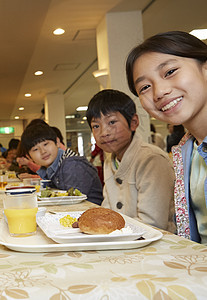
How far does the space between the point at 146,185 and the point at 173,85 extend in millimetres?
574

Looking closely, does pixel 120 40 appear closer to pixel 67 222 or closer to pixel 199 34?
pixel 199 34

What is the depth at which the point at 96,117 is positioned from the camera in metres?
1.82

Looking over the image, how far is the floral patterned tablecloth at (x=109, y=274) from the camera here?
46 cm

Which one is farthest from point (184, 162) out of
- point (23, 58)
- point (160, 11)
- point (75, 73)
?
point (75, 73)

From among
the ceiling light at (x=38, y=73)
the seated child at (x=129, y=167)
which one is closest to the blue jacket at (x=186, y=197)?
the seated child at (x=129, y=167)

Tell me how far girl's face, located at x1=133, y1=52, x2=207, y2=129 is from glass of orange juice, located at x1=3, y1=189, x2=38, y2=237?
465mm

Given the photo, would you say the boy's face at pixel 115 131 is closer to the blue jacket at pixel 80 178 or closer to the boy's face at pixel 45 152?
the blue jacket at pixel 80 178

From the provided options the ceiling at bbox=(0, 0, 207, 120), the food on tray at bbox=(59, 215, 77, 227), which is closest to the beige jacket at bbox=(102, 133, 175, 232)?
the food on tray at bbox=(59, 215, 77, 227)

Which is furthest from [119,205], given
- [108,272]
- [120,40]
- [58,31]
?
[58,31]

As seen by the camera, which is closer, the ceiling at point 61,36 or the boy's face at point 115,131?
the boy's face at point 115,131

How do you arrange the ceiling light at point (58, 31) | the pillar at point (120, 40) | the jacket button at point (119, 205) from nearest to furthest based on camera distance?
1. the jacket button at point (119, 205)
2. the pillar at point (120, 40)
3. the ceiling light at point (58, 31)

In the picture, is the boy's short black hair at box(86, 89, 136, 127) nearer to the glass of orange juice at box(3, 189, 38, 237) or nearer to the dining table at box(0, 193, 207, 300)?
the glass of orange juice at box(3, 189, 38, 237)

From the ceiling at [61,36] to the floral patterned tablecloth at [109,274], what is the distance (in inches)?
131

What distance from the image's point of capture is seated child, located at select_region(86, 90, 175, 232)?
1.45 meters
